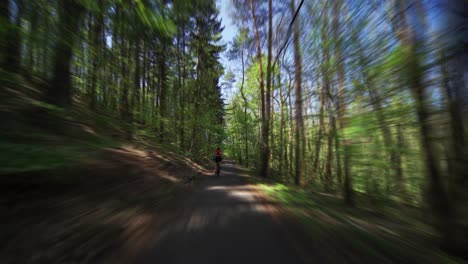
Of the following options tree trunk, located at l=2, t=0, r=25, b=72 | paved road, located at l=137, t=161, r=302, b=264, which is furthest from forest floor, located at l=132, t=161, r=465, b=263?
tree trunk, located at l=2, t=0, r=25, b=72

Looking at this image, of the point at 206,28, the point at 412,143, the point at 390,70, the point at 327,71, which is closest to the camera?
the point at 390,70

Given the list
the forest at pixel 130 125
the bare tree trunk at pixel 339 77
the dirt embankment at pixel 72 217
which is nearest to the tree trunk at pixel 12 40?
the forest at pixel 130 125

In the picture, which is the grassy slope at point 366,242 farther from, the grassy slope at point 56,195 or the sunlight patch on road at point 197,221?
the grassy slope at point 56,195

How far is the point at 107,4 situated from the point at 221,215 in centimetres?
388

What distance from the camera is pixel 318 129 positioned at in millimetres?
4754

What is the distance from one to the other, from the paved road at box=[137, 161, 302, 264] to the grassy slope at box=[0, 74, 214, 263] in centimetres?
46

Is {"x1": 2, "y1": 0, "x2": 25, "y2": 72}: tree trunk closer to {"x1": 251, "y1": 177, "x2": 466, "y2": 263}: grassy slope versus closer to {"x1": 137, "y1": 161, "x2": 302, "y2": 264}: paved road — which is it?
{"x1": 137, "y1": 161, "x2": 302, "y2": 264}: paved road

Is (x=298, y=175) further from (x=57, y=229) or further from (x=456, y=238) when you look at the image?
(x=57, y=229)

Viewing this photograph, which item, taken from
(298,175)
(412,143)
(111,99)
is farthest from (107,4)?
(298,175)

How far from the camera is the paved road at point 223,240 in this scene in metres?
2.08

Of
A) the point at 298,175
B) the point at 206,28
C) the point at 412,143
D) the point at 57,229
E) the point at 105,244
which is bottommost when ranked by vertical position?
the point at 298,175

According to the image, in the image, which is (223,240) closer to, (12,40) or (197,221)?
(197,221)

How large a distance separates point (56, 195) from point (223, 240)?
2342 mm

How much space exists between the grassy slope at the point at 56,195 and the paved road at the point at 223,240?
0.46 metres
